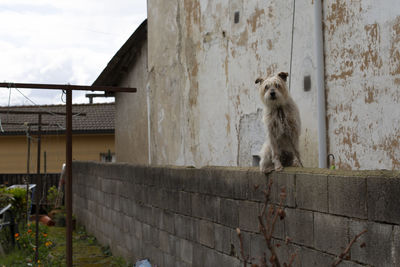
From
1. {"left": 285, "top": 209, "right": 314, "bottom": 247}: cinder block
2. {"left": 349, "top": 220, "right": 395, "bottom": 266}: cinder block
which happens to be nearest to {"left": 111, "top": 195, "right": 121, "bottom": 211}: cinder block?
{"left": 285, "top": 209, "right": 314, "bottom": 247}: cinder block

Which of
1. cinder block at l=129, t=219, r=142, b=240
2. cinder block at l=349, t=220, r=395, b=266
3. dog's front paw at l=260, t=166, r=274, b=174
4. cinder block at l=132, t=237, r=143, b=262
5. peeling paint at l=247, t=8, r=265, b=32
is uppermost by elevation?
peeling paint at l=247, t=8, r=265, b=32

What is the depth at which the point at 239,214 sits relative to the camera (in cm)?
514

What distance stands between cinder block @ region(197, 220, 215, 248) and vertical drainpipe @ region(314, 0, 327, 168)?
5.18 ft

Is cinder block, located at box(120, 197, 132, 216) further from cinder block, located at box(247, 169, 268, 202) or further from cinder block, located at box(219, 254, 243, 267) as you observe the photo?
cinder block, located at box(247, 169, 268, 202)

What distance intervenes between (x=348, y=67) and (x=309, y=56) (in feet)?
2.59

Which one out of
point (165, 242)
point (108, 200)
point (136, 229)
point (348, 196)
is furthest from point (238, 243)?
point (108, 200)

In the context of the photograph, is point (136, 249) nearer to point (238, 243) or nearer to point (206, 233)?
point (206, 233)

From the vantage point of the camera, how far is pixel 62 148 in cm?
2923

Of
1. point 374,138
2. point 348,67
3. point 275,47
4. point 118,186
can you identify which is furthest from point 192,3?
point 374,138

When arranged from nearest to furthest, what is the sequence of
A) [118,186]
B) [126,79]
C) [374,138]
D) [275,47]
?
1. [374,138]
2. [275,47]
3. [118,186]
4. [126,79]

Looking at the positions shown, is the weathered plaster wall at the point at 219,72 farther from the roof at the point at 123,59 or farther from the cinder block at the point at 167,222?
the roof at the point at 123,59

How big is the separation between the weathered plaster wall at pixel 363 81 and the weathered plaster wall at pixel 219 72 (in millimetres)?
429

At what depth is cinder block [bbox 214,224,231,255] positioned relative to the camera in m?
5.37

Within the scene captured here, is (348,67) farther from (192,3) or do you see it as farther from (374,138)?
(192,3)
